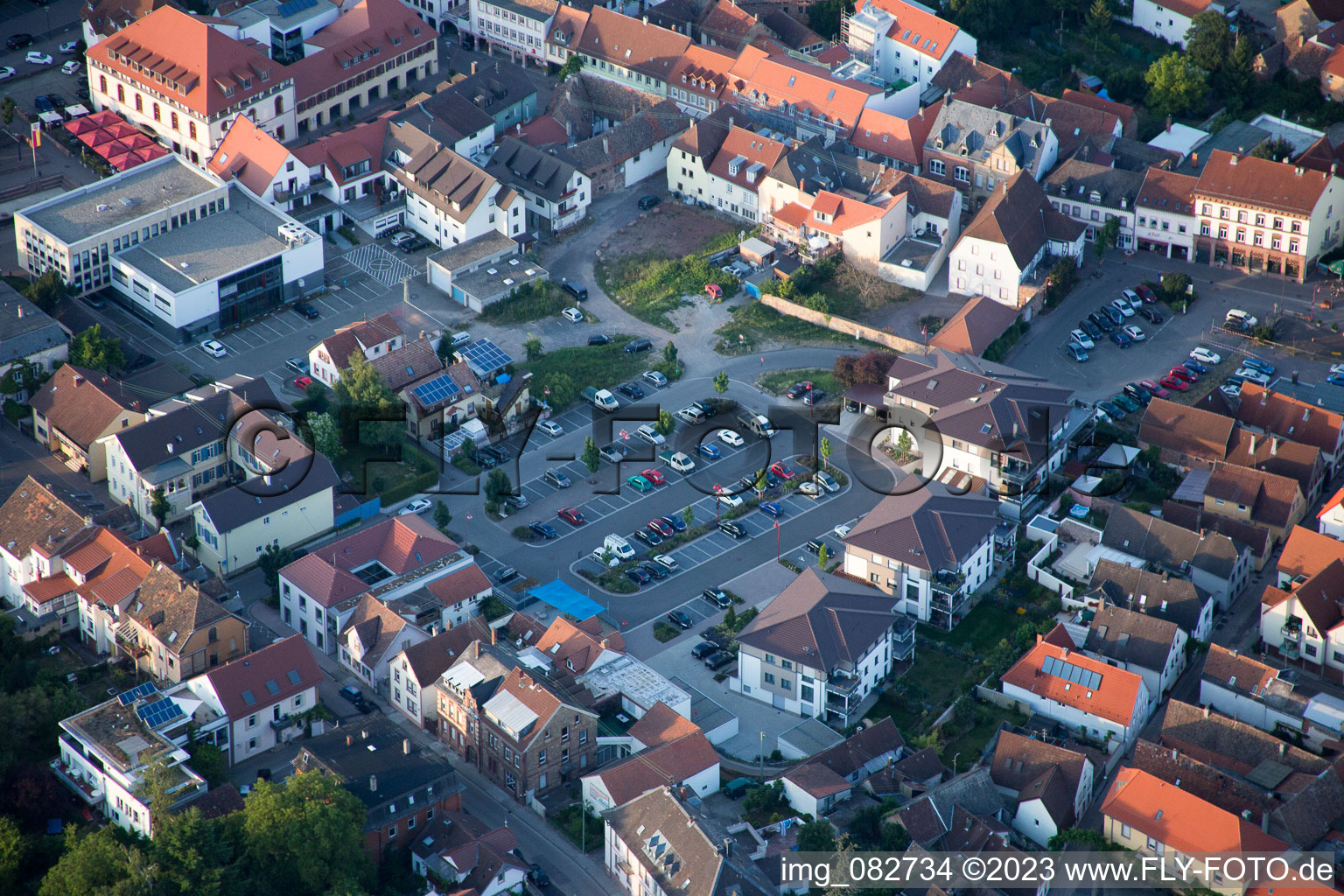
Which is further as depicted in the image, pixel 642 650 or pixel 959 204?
pixel 959 204

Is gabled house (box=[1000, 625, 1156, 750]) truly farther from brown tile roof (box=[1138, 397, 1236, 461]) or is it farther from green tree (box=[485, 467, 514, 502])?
green tree (box=[485, 467, 514, 502])

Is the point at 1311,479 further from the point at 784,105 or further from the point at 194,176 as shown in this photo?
the point at 194,176

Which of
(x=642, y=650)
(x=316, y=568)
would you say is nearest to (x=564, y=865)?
(x=642, y=650)

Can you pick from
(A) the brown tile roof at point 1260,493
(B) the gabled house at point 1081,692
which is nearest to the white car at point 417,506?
(B) the gabled house at point 1081,692

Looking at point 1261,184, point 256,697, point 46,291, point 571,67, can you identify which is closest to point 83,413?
point 46,291

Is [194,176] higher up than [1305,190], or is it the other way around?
[1305,190]

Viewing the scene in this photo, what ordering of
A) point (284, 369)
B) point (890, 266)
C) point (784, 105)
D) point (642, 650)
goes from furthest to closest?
point (784, 105)
point (890, 266)
point (284, 369)
point (642, 650)

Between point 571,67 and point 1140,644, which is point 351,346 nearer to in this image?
point 571,67
